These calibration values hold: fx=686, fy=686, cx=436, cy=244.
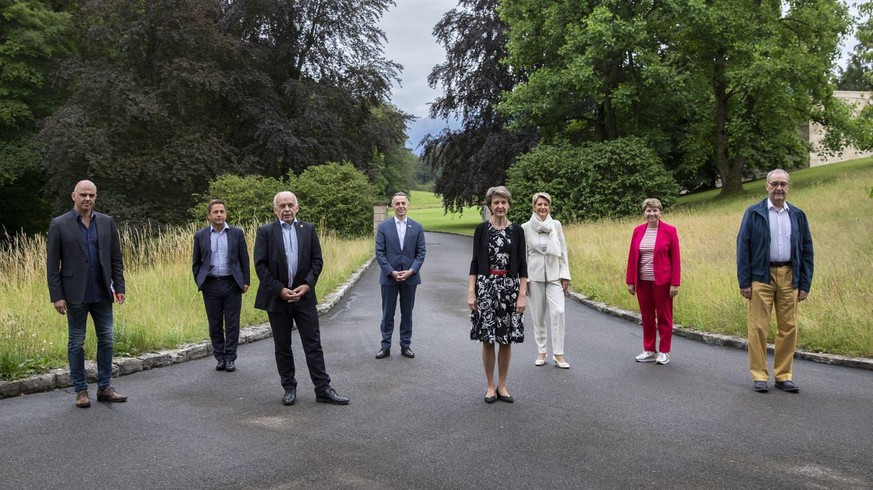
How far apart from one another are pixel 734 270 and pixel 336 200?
16.8m

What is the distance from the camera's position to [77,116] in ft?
86.7

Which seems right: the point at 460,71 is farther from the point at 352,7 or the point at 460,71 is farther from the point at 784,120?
the point at 784,120

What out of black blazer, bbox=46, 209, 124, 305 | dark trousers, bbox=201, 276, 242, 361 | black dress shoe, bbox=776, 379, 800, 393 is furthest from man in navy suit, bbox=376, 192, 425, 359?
black dress shoe, bbox=776, 379, 800, 393

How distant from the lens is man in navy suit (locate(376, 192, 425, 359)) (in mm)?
8461

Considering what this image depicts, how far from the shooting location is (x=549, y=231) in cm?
779

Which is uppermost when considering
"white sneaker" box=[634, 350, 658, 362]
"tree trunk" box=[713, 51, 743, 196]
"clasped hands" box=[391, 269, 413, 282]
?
"tree trunk" box=[713, 51, 743, 196]

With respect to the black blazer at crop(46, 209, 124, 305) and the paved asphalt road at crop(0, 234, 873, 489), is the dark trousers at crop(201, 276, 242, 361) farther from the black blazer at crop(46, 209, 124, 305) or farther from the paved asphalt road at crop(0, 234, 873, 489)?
the black blazer at crop(46, 209, 124, 305)

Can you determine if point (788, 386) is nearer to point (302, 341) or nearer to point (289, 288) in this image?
point (302, 341)

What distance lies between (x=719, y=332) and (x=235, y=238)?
21.0 ft

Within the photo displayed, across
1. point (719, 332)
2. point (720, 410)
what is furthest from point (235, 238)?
point (719, 332)

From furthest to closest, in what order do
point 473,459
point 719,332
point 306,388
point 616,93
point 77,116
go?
point 616,93 < point 77,116 < point 719,332 < point 306,388 < point 473,459

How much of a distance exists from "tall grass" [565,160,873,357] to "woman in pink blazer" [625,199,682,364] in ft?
5.85

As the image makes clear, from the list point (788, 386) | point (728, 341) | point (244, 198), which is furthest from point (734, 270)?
point (244, 198)

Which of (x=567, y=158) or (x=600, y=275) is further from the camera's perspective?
(x=567, y=158)
